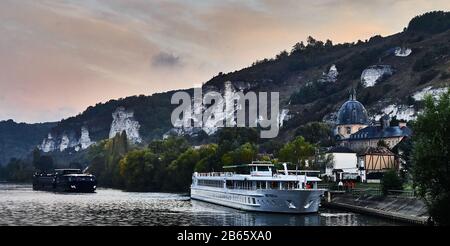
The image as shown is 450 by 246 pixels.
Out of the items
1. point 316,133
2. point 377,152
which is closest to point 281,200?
point 377,152

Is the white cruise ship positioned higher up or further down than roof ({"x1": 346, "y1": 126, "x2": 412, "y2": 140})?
further down

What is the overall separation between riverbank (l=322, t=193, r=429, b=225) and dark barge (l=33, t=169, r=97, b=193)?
2838 inches

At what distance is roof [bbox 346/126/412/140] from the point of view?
151 metres

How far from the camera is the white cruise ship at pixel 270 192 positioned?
2827 inches

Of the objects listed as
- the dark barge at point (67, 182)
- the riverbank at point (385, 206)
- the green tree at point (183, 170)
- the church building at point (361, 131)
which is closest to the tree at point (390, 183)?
the riverbank at point (385, 206)

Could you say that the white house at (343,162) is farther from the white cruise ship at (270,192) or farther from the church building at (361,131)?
the white cruise ship at (270,192)

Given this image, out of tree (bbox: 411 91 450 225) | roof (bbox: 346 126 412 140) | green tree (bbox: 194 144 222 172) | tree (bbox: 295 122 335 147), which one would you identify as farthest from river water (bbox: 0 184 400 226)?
tree (bbox: 295 122 335 147)

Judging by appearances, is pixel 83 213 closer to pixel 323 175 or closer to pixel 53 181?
pixel 323 175

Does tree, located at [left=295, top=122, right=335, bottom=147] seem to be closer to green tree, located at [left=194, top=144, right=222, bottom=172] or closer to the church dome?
the church dome

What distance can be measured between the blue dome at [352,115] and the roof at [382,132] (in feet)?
57.7

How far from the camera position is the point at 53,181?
545ft
